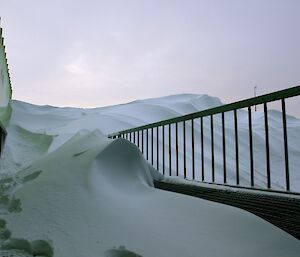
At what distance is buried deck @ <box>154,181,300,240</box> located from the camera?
1.44 metres

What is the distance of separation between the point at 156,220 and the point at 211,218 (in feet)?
0.96

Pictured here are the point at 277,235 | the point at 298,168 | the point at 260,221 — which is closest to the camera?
the point at 277,235

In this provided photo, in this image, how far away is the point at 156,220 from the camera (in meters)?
1.60

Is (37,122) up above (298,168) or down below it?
above

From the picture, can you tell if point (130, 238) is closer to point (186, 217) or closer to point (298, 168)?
point (186, 217)

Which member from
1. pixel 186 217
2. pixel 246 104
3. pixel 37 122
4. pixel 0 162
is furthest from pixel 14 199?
pixel 37 122

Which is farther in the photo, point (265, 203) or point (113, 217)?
point (265, 203)

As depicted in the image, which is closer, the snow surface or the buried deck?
the snow surface

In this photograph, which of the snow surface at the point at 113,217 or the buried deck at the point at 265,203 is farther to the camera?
the buried deck at the point at 265,203

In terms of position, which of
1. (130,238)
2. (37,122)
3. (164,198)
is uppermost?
(37,122)

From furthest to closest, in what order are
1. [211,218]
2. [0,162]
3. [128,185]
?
[0,162], [128,185], [211,218]

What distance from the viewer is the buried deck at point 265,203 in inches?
56.8

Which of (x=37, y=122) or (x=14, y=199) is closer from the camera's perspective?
(x=14, y=199)

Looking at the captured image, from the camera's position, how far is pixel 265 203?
1.77 metres
